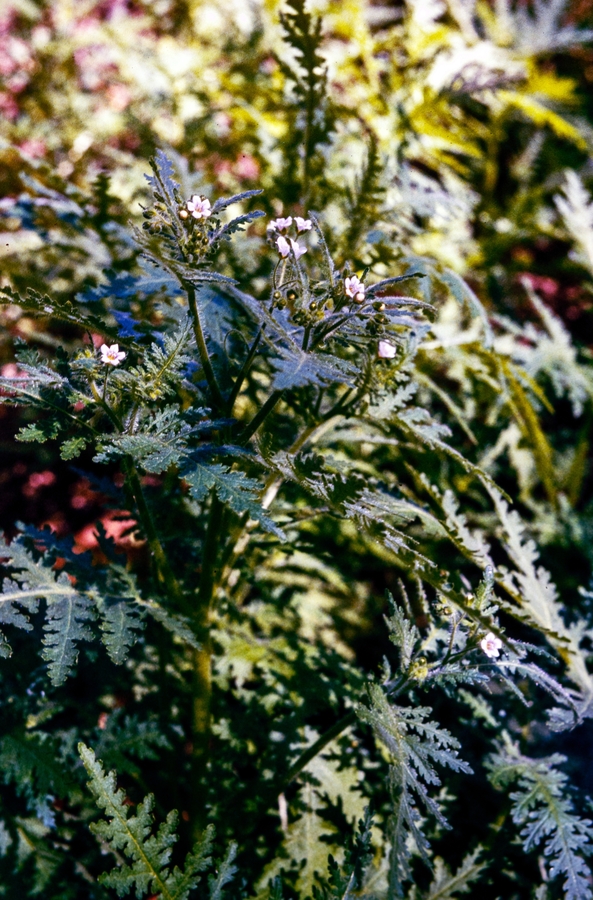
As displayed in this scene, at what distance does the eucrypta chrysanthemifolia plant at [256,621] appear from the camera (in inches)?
36.3

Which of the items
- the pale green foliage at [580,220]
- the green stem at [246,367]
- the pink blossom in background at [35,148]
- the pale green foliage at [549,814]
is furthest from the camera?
the pink blossom in background at [35,148]

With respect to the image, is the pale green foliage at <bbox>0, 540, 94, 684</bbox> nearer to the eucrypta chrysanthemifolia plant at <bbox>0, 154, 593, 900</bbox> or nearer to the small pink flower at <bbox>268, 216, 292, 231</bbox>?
the eucrypta chrysanthemifolia plant at <bbox>0, 154, 593, 900</bbox>

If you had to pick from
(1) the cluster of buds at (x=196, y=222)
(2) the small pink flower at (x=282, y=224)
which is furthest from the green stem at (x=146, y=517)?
(2) the small pink flower at (x=282, y=224)

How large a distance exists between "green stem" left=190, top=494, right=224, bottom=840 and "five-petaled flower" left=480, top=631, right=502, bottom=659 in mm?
486

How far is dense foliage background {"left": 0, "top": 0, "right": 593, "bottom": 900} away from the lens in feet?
3.12

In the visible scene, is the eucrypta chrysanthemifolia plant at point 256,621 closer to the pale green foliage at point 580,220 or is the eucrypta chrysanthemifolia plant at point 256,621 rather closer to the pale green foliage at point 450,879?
the pale green foliage at point 450,879

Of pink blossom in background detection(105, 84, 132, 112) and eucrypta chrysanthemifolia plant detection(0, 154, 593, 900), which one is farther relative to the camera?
pink blossom in background detection(105, 84, 132, 112)

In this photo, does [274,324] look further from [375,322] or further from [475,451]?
[475,451]

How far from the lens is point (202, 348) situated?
3.28ft

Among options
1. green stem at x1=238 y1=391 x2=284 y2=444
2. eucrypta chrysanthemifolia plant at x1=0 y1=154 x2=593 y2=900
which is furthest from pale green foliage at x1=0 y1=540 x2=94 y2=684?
green stem at x1=238 y1=391 x2=284 y2=444

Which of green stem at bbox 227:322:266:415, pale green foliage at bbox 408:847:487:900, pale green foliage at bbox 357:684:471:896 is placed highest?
green stem at bbox 227:322:266:415

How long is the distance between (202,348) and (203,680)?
0.69m

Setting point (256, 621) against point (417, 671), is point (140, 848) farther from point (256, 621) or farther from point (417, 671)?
point (256, 621)

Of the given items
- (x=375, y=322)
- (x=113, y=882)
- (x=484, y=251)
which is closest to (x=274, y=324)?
(x=375, y=322)
